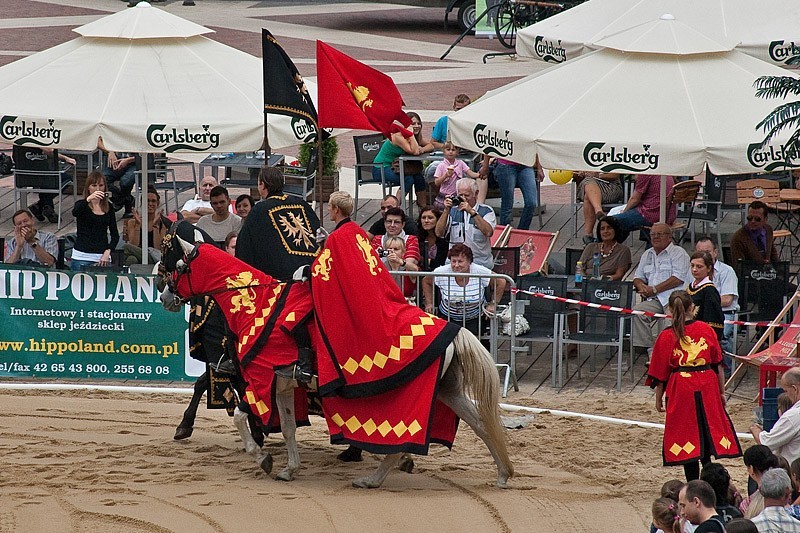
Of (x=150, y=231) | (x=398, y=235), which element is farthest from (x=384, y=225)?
(x=150, y=231)

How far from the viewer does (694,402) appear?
880 cm

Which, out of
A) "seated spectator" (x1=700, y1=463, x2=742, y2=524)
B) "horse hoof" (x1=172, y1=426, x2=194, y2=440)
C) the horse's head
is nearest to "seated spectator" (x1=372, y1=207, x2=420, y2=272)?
"horse hoof" (x1=172, y1=426, x2=194, y2=440)

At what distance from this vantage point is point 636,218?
46.6 ft

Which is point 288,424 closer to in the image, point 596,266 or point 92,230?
point 596,266

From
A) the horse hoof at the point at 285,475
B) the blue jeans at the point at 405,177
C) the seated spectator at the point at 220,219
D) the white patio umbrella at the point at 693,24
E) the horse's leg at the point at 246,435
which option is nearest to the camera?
the horse hoof at the point at 285,475

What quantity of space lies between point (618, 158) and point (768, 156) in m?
1.28

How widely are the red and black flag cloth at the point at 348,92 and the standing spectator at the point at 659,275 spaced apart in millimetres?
3581

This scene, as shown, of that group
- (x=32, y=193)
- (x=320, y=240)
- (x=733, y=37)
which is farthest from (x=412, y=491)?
(x=32, y=193)

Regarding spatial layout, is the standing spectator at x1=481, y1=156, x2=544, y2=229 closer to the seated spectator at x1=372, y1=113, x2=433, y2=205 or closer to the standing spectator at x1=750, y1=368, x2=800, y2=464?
the seated spectator at x1=372, y1=113, x2=433, y2=205

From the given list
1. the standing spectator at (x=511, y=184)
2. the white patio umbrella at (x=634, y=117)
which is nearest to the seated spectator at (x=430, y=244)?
the white patio umbrella at (x=634, y=117)

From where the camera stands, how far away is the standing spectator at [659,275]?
1207cm

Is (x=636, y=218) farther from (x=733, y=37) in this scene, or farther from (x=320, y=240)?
(x=320, y=240)

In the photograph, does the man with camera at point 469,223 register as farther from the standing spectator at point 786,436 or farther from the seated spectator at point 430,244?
the standing spectator at point 786,436

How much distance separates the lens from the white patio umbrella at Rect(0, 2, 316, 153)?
1238 centimetres
